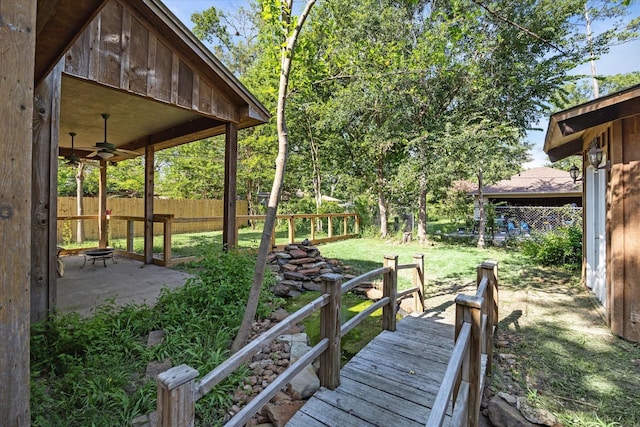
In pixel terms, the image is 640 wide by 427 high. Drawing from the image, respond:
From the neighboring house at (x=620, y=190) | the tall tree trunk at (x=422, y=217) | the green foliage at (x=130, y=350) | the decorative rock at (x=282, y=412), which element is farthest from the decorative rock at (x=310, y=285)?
the tall tree trunk at (x=422, y=217)

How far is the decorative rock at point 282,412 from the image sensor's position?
2188mm

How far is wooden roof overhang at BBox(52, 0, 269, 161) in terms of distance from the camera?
3.25 meters

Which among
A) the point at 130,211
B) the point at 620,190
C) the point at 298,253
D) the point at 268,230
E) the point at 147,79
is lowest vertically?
the point at 298,253

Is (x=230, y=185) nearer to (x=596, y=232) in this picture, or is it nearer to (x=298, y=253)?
(x=298, y=253)

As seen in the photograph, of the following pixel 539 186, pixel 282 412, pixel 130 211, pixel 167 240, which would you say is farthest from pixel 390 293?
pixel 539 186

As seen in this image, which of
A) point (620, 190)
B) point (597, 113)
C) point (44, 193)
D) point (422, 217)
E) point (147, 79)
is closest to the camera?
point (44, 193)

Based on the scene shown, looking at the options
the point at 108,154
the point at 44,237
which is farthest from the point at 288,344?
the point at 108,154

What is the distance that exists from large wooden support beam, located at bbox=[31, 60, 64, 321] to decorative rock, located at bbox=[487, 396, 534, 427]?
4.01 meters

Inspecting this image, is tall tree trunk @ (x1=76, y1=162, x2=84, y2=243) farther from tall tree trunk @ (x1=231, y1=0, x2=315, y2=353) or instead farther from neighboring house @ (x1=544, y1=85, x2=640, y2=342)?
neighboring house @ (x1=544, y1=85, x2=640, y2=342)

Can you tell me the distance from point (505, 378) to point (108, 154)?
686cm

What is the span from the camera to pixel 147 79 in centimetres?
364

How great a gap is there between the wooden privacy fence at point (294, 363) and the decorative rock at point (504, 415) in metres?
1.22

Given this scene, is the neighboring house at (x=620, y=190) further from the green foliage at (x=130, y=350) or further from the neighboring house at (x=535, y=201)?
the neighboring house at (x=535, y=201)

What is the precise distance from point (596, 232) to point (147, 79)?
7116 mm
